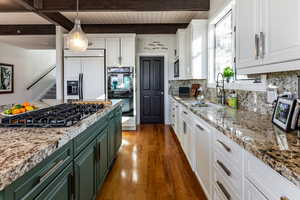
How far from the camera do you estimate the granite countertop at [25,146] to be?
0.78 meters

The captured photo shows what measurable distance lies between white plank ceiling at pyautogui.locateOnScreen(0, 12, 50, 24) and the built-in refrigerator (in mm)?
977

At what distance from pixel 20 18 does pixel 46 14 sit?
1.33 m

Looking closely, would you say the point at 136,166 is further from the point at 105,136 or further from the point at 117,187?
the point at 105,136

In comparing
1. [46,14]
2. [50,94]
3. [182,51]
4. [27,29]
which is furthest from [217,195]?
[50,94]

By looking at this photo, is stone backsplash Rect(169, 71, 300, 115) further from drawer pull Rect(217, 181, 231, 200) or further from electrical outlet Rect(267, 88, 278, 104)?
drawer pull Rect(217, 181, 231, 200)

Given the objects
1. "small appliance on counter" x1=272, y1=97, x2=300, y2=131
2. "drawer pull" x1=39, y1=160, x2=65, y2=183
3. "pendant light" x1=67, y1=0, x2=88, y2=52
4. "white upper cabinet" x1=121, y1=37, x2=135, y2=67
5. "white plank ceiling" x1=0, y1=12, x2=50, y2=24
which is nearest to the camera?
"drawer pull" x1=39, y1=160, x2=65, y2=183

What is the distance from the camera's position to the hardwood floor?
243cm

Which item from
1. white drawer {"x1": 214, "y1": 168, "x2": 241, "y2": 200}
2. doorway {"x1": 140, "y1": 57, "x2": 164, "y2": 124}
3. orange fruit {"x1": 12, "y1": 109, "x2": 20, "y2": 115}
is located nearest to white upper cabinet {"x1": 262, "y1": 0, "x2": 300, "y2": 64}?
white drawer {"x1": 214, "y1": 168, "x2": 241, "y2": 200}

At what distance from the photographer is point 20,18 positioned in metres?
5.22

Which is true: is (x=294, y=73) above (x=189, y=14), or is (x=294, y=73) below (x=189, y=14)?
below

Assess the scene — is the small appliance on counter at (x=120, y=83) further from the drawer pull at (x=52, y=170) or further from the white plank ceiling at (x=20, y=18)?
the drawer pull at (x=52, y=170)

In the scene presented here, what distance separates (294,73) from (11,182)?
1788 millimetres

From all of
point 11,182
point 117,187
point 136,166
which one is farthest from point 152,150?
point 11,182

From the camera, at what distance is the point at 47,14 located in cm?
439
